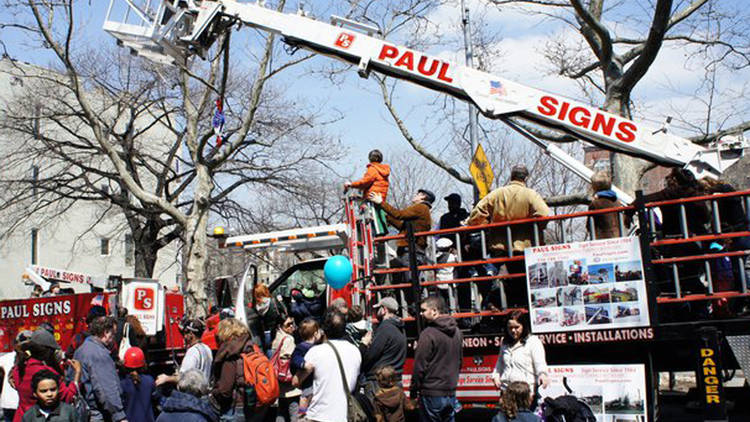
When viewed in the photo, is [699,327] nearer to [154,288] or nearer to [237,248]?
[237,248]

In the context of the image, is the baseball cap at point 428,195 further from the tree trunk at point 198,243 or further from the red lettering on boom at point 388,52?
the tree trunk at point 198,243

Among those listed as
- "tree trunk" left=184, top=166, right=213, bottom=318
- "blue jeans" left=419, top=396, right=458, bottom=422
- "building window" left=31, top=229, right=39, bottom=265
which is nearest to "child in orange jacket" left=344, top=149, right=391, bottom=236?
"blue jeans" left=419, top=396, right=458, bottom=422

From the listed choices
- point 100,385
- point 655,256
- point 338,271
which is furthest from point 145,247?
point 655,256

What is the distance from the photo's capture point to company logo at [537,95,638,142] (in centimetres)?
829

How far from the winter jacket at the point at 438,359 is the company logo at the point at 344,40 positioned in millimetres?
3694

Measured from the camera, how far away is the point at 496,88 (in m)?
8.67

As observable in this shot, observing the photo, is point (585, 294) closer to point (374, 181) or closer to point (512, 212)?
point (512, 212)

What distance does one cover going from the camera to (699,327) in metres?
6.69

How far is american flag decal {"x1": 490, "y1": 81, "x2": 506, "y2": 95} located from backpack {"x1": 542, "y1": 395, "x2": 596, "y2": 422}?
365 cm

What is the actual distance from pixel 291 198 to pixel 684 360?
19698 mm

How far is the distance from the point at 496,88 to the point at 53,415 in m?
5.65

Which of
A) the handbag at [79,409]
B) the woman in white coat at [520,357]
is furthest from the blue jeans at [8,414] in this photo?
the woman in white coat at [520,357]

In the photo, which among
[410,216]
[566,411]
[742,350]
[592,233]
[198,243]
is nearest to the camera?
[566,411]

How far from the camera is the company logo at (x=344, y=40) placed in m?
9.09
